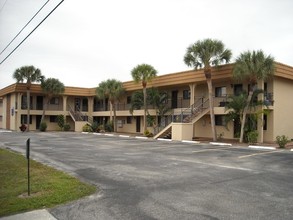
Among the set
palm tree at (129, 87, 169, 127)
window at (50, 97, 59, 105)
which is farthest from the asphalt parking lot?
window at (50, 97, 59, 105)

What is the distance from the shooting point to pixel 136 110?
3512cm

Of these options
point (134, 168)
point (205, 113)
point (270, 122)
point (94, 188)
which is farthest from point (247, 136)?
point (94, 188)

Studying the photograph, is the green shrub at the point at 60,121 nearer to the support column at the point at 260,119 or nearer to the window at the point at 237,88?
the window at the point at 237,88

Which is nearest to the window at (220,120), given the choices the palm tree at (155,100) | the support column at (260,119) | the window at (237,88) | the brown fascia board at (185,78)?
the window at (237,88)

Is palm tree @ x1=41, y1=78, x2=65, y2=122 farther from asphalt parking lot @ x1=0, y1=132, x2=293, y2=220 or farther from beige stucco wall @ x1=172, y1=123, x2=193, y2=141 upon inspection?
asphalt parking lot @ x1=0, y1=132, x2=293, y2=220

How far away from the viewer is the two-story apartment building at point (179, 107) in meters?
24.8

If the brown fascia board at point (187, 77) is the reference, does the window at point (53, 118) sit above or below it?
below

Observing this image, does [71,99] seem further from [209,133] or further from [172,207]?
[172,207]

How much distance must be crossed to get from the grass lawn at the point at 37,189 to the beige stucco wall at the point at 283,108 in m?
19.0

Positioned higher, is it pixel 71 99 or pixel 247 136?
pixel 71 99

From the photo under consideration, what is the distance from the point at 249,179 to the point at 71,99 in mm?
41514

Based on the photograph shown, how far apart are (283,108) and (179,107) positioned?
10448 millimetres

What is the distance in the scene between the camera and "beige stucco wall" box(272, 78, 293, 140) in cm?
2466

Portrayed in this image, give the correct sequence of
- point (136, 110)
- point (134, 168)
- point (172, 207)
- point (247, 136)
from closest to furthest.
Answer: point (172, 207) < point (134, 168) < point (247, 136) < point (136, 110)
